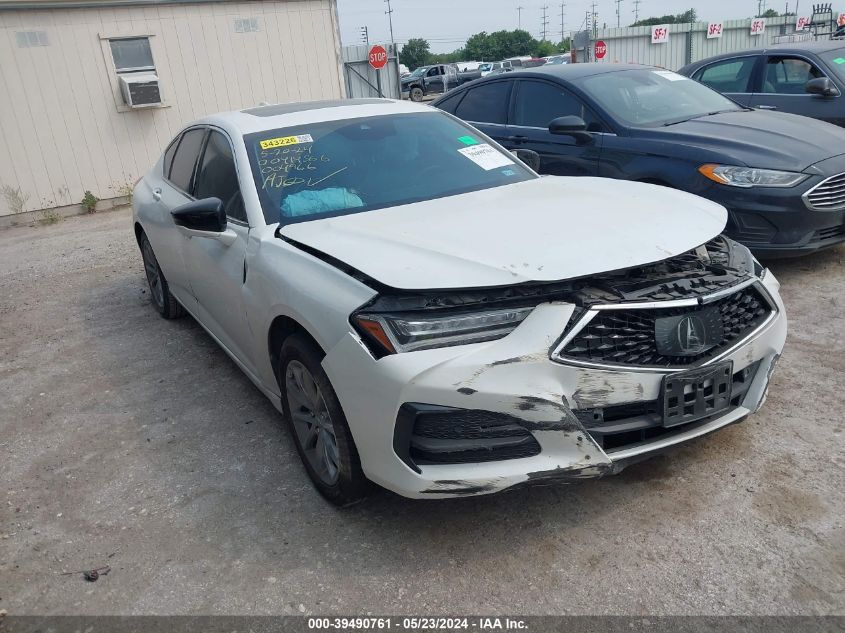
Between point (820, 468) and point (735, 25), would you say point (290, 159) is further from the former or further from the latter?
point (735, 25)

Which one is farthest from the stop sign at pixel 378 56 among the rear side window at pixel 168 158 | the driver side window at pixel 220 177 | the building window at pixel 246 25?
the driver side window at pixel 220 177

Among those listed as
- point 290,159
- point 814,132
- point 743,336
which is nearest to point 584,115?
point 814,132

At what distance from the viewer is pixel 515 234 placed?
2.81 meters

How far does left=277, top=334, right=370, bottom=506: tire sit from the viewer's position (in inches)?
107

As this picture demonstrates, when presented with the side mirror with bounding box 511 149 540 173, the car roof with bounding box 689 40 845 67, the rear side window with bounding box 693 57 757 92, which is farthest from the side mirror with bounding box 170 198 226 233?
the car roof with bounding box 689 40 845 67

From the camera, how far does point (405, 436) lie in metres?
2.43

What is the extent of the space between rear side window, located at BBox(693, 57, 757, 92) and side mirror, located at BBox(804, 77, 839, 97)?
82 cm

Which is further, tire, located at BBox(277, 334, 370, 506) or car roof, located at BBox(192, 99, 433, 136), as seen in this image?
car roof, located at BBox(192, 99, 433, 136)

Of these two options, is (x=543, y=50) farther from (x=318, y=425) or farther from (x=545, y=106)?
(x=318, y=425)

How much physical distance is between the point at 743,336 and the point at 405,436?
1.38 meters

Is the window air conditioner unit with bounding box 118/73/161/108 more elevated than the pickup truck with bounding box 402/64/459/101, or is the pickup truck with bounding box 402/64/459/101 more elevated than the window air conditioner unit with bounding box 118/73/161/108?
the window air conditioner unit with bounding box 118/73/161/108

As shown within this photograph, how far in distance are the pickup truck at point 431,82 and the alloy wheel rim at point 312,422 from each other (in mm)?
33757

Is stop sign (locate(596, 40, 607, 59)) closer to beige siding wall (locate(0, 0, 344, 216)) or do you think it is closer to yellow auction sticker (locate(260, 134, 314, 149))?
beige siding wall (locate(0, 0, 344, 216))

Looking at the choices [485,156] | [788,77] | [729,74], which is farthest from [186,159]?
[788,77]
